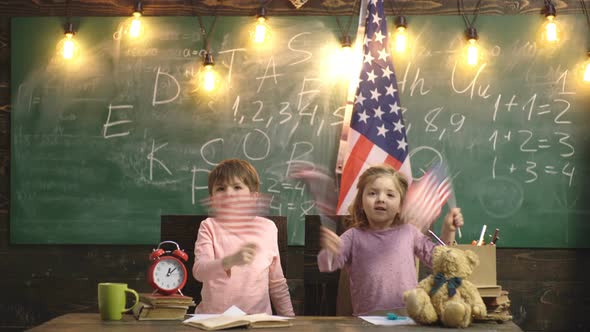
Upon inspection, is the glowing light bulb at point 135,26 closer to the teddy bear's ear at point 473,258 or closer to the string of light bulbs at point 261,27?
the string of light bulbs at point 261,27

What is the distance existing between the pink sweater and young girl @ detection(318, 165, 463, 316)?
0.27 m

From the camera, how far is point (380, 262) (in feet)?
9.61

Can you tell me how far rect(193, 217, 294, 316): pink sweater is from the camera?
9.79 ft

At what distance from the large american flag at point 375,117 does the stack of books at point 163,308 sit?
73.2 inches

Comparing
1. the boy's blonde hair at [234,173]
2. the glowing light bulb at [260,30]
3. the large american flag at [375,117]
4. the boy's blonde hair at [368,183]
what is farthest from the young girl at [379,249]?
the glowing light bulb at [260,30]

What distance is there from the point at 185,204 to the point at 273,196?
1.80 feet

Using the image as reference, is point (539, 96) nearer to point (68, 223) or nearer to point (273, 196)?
point (273, 196)

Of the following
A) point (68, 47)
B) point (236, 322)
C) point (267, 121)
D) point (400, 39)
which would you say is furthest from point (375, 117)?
point (236, 322)

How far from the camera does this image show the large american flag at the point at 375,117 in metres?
4.12

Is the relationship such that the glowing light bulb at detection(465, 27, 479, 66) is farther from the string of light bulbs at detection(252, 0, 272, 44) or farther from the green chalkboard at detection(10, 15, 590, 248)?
the string of light bulbs at detection(252, 0, 272, 44)

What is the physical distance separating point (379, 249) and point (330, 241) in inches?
8.6

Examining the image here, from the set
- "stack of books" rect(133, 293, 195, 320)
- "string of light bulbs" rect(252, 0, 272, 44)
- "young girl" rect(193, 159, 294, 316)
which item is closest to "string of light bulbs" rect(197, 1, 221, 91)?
"string of light bulbs" rect(252, 0, 272, 44)

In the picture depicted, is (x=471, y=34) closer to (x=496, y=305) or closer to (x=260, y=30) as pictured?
(x=260, y=30)

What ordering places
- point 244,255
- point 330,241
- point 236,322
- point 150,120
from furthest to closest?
point 150,120 < point 330,241 < point 244,255 < point 236,322
